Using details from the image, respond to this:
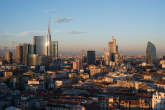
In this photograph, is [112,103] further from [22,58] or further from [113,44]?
[113,44]

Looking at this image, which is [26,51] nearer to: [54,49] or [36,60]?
[36,60]

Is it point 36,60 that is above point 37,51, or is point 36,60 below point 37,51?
below

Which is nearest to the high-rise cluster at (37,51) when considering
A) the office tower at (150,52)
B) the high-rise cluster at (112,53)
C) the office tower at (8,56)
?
the office tower at (8,56)

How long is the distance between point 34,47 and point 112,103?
107 feet

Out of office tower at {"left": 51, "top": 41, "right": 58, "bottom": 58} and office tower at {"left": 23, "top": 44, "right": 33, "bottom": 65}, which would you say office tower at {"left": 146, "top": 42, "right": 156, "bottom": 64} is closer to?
office tower at {"left": 51, "top": 41, "right": 58, "bottom": 58}

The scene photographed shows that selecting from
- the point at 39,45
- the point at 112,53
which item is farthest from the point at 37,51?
the point at 112,53

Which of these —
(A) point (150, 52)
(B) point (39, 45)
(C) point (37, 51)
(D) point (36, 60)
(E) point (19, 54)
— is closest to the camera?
(D) point (36, 60)

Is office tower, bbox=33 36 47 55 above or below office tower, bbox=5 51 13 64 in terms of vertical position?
above

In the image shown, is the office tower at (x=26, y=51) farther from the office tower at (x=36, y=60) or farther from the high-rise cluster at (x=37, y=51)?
the office tower at (x=36, y=60)

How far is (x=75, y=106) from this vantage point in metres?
8.60

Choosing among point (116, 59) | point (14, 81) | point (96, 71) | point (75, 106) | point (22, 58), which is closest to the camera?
point (75, 106)

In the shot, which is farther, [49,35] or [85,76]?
[49,35]

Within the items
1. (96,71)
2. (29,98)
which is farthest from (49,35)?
(29,98)

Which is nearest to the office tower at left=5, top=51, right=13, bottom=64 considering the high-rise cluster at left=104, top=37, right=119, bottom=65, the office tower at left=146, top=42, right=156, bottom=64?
the high-rise cluster at left=104, top=37, right=119, bottom=65
